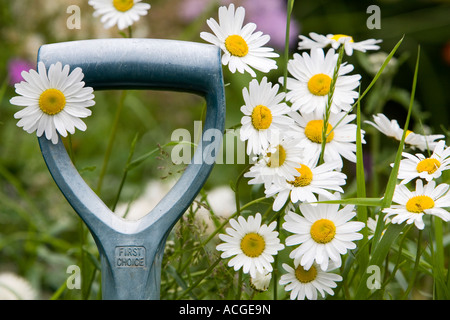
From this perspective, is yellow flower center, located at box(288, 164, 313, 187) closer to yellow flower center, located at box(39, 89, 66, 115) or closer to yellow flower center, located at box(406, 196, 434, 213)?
yellow flower center, located at box(406, 196, 434, 213)

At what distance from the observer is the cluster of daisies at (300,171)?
575 mm

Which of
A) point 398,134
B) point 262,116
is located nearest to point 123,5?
point 262,116

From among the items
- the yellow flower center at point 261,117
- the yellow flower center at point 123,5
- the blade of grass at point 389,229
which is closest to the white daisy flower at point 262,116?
the yellow flower center at point 261,117

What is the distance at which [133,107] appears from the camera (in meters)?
1.44

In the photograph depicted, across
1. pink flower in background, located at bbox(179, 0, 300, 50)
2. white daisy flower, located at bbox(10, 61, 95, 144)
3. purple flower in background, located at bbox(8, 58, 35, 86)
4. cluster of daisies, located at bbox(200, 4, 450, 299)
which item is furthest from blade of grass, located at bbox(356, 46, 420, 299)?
pink flower in background, located at bbox(179, 0, 300, 50)

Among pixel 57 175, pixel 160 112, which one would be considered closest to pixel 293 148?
pixel 57 175

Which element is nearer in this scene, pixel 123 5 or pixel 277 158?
pixel 277 158

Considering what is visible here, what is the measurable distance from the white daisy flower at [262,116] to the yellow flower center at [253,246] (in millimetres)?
94

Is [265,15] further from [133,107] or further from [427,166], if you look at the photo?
[427,166]

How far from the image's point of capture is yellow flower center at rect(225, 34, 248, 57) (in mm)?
610

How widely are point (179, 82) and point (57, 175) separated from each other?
0.16m

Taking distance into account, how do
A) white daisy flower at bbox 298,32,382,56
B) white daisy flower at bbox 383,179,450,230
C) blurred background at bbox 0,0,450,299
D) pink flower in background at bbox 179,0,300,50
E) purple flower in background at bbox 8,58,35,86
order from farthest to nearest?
1. pink flower in background at bbox 179,0,300,50
2. purple flower in background at bbox 8,58,35,86
3. blurred background at bbox 0,0,450,299
4. white daisy flower at bbox 298,32,382,56
5. white daisy flower at bbox 383,179,450,230

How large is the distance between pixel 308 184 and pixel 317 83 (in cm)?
13
